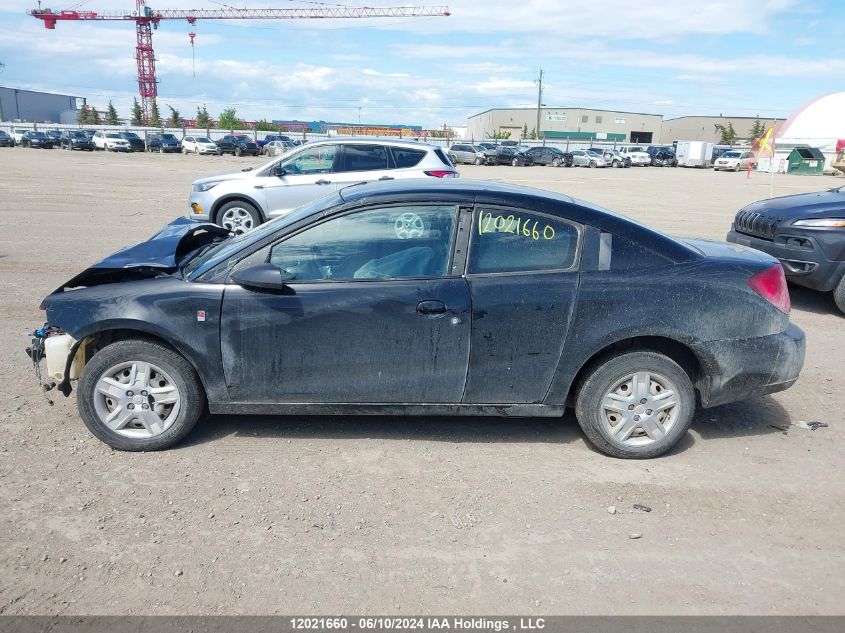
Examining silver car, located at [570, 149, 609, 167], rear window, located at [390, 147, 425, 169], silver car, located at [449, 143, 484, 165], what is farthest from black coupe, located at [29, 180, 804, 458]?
silver car, located at [570, 149, 609, 167]

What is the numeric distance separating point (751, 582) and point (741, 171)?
178 ft

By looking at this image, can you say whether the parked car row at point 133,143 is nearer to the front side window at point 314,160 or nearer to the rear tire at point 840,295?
the front side window at point 314,160

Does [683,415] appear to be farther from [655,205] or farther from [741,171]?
[741,171]

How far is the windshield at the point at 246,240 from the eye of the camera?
4.15m

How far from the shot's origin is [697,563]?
325 centimetres

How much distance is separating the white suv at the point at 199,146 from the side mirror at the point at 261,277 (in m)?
51.5

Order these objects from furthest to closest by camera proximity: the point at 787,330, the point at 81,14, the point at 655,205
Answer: the point at 81,14 < the point at 655,205 < the point at 787,330

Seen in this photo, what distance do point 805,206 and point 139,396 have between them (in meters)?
7.13

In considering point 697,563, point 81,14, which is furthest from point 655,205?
point 81,14

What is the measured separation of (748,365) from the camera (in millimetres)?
4184

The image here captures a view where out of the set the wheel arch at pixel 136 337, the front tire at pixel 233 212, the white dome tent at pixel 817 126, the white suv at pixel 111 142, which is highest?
the white dome tent at pixel 817 126

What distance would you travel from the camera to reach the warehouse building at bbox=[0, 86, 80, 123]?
101m

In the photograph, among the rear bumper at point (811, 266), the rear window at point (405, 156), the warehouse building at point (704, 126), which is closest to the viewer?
the rear bumper at point (811, 266)

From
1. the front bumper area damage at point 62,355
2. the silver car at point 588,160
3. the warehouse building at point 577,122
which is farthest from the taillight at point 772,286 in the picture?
the warehouse building at point 577,122
